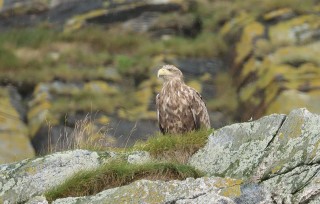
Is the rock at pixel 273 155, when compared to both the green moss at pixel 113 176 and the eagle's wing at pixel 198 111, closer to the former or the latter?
the green moss at pixel 113 176

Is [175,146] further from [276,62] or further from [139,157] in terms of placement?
[276,62]

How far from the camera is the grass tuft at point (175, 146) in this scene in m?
9.93

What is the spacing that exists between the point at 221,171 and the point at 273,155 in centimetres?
69

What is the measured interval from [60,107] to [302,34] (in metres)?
6.42

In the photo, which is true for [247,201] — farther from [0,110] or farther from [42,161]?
[0,110]

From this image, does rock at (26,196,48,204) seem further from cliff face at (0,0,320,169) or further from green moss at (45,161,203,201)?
cliff face at (0,0,320,169)

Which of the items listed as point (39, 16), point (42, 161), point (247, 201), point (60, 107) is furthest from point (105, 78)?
point (247, 201)

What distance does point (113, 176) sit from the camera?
356 inches

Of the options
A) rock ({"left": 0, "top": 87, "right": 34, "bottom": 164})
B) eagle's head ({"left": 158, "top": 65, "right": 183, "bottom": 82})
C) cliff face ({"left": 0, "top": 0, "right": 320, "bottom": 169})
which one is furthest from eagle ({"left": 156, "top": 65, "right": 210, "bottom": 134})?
rock ({"left": 0, "top": 87, "right": 34, "bottom": 164})

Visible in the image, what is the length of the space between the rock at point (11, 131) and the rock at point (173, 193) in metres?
8.96

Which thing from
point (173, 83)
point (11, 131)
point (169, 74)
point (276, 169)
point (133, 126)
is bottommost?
point (133, 126)

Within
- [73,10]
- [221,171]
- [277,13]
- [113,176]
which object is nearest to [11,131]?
[73,10]

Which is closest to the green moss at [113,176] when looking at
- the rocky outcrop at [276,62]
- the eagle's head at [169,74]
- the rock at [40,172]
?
the rock at [40,172]

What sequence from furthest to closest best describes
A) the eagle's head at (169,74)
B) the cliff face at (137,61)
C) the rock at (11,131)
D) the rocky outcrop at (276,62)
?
1. the cliff face at (137,61)
2. the rocky outcrop at (276,62)
3. the rock at (11,131)
4. the eagle's head at (169,74)
